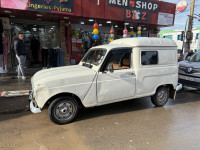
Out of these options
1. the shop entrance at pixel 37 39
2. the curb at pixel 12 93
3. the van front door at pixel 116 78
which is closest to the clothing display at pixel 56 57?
the shop entrance at pixel 37 39

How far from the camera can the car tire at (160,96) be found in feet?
16.1

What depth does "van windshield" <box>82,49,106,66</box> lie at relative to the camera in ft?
13.2

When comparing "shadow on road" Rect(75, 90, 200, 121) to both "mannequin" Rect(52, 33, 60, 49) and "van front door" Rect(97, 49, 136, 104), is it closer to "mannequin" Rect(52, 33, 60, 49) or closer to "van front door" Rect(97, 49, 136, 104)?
"van front door" Rect(97, 49, 136, 104)

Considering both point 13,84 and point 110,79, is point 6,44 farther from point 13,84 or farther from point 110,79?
point 110,79

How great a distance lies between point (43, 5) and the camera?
24.2 ft

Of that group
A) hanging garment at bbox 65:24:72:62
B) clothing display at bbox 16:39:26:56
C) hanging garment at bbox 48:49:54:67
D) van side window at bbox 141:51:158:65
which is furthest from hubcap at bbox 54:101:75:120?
hanging garment at bbox 65:24:72:62

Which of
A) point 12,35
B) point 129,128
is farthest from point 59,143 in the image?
point 12,35

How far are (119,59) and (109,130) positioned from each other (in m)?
1.85

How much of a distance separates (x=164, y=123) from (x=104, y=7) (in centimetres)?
720

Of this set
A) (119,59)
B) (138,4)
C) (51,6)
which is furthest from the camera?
(138,4)

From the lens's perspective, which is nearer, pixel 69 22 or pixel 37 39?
pixel 69 22

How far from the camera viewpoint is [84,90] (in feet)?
12.1

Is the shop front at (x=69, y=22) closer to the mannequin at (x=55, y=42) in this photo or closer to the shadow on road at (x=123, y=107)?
the mannequin at (x=55, y=42)

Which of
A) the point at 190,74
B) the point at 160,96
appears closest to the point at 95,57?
the point at 160,96
